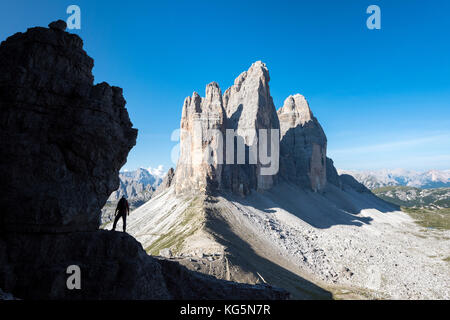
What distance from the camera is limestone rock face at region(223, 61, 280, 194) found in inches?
3529

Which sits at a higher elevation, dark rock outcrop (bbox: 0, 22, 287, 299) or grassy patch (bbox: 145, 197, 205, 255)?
dark rock outcrop (bbox: 0, 22, 287, 299)

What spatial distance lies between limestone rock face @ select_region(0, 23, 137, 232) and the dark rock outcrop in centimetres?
5

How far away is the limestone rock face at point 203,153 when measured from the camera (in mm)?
81887

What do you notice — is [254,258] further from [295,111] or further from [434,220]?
[434,220]

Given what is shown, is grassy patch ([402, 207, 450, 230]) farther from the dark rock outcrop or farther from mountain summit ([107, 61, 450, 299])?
the dark rock outcrop

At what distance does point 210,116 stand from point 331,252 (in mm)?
57342

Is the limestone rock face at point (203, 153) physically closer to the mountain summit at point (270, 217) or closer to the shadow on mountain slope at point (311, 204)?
the mountain summit at point (270, 217)

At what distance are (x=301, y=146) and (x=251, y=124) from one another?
4074cm

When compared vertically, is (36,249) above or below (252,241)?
above

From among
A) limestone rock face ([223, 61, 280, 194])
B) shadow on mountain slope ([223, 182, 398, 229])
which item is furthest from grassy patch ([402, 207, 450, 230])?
limestone rock face ([223, 61, 280, 194])

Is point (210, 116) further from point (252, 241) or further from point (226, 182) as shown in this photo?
point (252, 241)

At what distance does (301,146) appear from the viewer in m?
134
